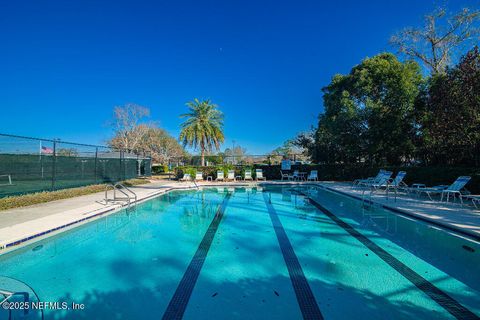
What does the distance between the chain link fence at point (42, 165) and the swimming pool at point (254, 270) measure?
A: 14.6ft

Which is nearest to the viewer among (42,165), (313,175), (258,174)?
(42,165)

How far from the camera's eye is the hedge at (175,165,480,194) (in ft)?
28.7

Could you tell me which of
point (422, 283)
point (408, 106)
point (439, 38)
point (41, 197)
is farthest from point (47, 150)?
point (439, 38)

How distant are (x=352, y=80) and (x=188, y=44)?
11348 mm

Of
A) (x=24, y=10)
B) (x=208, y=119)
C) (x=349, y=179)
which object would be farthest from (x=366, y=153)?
(x=24, y=10)

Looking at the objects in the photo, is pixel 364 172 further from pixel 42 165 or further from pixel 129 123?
pixel 129 123

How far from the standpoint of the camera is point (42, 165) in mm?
9797

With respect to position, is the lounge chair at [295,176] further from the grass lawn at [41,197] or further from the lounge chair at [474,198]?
the grass lawn at [41,197]

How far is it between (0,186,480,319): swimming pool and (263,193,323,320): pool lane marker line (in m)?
0.01

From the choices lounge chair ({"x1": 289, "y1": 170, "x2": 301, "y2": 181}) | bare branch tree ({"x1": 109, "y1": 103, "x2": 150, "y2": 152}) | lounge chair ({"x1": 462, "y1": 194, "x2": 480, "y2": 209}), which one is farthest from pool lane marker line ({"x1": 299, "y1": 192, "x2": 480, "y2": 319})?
bare branch tree ({"x1": 109, "y1": 103, "x2": 150, "y2": 152})

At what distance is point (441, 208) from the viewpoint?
7.00m

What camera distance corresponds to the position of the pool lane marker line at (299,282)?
2.63 meters

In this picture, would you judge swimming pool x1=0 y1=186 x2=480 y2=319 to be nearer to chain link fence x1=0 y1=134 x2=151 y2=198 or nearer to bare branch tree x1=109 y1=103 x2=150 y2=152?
chain link fence x1=0 y1=134 x2=151 y2=198

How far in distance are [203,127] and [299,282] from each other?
1942 centimetres
